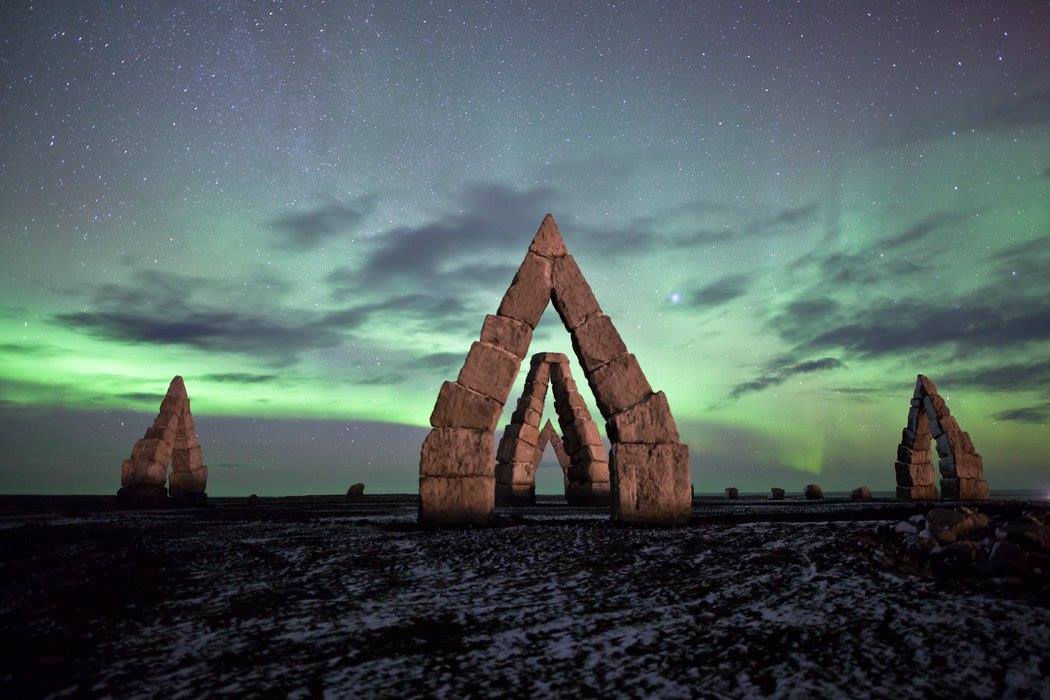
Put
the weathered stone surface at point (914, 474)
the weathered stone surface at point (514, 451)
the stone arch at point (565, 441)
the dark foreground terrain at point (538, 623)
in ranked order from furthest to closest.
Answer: the weathered stone surface at point (914, 474)
the weathered stone surface at point (514, 451)
the stone arch at point (565, 441)
the dark foreground terrain at point (538, 623)

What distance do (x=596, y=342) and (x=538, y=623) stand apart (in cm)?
487

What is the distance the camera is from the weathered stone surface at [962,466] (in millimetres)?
16000

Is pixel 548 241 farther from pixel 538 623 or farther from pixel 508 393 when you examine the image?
pixel 538 623

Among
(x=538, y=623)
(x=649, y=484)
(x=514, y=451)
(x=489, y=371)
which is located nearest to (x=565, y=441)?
(x=514, y=451)

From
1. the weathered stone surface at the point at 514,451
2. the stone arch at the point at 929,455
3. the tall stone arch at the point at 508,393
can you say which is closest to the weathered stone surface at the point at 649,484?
the tall stone arch at the point at 508,393

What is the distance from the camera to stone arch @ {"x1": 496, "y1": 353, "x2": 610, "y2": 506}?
15117 mm

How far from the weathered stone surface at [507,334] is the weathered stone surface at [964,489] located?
14.3 meters

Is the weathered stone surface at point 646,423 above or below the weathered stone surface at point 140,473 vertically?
above

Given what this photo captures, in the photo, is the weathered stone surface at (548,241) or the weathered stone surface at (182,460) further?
the weathered stone surface at (182,460)

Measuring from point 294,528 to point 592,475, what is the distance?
8.77 meters

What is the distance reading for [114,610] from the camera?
10.6ft

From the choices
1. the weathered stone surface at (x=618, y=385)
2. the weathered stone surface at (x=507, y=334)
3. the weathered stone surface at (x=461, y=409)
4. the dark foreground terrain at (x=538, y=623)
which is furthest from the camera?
the weathered stone surface at (x=507, y=334)

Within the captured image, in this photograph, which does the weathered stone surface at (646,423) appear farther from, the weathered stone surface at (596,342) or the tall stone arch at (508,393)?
the weathered stone surface at (596,342)

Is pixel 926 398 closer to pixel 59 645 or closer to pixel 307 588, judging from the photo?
pixel 307 588
